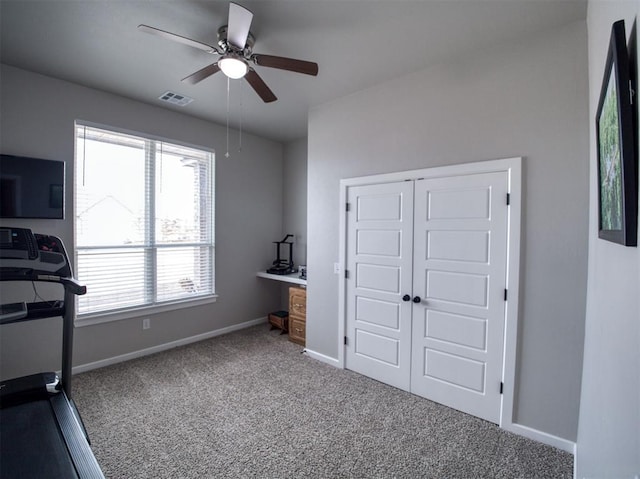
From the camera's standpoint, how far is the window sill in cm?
318

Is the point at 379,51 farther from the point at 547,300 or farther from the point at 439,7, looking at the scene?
the point at 547,300

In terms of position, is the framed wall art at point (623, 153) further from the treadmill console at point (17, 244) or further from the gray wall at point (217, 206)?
the gray wall at point (217, 206)

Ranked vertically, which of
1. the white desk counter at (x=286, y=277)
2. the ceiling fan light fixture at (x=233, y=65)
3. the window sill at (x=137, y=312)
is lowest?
the window sill at (x=137, y=312)

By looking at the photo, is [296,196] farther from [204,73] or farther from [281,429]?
[281,429]

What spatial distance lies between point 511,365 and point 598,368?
Answer: 1130mm

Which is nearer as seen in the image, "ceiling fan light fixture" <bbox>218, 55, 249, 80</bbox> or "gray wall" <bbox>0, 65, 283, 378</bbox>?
"ceiling fan light fixture" <bbox>218, 55, 249, 80</bbox>

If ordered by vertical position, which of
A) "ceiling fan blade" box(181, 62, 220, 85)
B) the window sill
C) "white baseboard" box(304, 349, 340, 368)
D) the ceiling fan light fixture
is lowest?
"white baseboard" box(304, 349, 340, 368)

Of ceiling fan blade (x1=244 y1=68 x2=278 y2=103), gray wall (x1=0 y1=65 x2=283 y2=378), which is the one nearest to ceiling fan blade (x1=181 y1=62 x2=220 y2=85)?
ceiling fan blade (x1=244 y1=68 x2=278 y2=103)

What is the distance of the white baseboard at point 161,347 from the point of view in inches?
126

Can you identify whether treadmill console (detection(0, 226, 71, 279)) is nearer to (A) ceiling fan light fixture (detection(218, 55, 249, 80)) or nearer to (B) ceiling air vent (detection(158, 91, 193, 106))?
(A) ceiling fan light fixture (detection(218, 55, 249, 80))

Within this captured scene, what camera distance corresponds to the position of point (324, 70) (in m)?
2.76

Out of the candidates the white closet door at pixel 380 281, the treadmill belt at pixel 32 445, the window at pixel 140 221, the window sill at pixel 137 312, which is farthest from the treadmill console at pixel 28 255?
the white closet door at pixel 380 281

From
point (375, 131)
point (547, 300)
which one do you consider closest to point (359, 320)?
point (547, 300)

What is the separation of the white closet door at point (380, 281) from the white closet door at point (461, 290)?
0.36 feet
